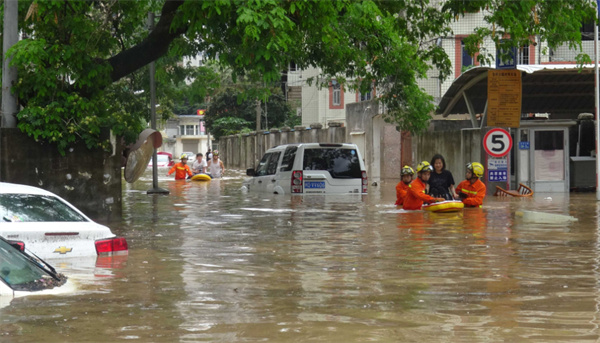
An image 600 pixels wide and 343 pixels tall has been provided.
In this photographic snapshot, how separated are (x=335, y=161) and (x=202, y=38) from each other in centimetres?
543

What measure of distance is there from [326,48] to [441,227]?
5346mm

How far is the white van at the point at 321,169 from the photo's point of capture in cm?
2300

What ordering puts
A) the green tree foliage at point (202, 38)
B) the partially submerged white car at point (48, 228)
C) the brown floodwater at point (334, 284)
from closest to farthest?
the brown floodwater at point (334, 284) → the partially submerged white car at point (48, 228) → the green tree foliage at point (202, 38)

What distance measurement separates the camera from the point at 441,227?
1683cm

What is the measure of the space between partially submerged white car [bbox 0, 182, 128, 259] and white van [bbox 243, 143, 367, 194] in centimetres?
1216

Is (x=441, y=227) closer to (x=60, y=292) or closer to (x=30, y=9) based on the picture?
(x=30, y=9)

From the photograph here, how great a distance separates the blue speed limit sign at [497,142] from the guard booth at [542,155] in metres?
3.63

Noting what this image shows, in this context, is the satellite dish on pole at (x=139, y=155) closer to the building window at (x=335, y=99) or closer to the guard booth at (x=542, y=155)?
the guard booth at (x=542, y=155)

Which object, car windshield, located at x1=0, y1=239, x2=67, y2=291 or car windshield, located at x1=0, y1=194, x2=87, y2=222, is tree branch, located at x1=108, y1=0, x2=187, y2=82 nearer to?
car windshield, located at x1=0, y1=194, x2=87, y2=222

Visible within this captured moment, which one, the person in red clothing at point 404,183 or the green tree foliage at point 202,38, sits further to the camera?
the person in red clothing at point 404,183

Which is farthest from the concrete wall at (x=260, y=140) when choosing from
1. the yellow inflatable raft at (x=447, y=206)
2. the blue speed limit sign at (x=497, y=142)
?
the yellow inflatable raft at (x=447, y=206)

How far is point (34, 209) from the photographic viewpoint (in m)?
10.7

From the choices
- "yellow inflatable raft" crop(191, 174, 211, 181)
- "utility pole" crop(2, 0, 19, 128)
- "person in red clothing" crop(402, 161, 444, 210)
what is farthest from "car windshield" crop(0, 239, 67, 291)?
"yellow inflatable raft" crop(191, 174, 211, 181)

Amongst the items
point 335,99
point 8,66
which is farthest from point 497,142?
point 335,99
